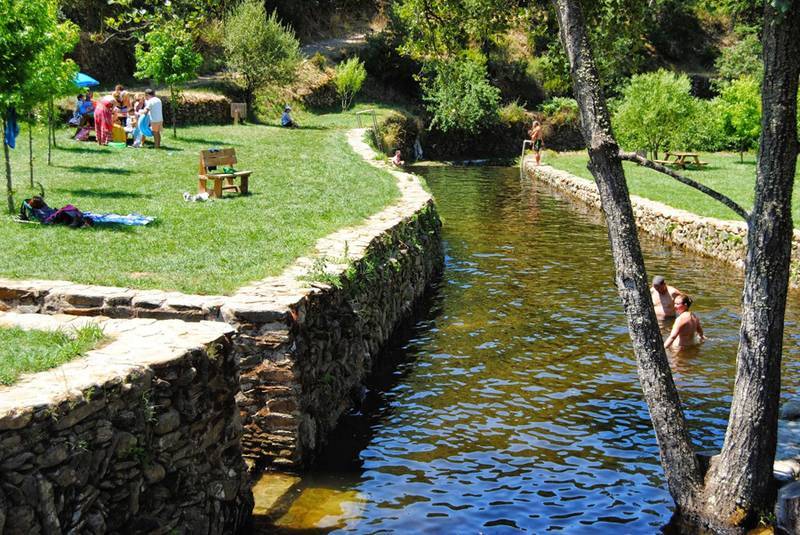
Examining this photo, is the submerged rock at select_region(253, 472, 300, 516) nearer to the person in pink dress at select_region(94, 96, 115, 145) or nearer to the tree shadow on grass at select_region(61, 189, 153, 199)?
the tree shadow on grass at select_region(61, 189, 153, 199)

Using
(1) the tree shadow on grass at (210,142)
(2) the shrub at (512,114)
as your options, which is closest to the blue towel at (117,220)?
(1) the tree shadow on grass at (210,142)

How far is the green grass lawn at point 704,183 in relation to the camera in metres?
23.6

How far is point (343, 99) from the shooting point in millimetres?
48312

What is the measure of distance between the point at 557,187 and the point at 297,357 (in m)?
27.1

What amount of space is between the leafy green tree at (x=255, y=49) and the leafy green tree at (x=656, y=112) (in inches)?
628

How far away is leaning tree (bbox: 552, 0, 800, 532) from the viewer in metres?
7.35

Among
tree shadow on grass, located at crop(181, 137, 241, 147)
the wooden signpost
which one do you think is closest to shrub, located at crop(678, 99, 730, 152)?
tree shadow on grass, located at crop(181, 137, 241, 147)

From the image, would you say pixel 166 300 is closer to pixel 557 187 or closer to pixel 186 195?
pixel 186 195

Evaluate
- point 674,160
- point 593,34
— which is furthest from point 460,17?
point 674,160

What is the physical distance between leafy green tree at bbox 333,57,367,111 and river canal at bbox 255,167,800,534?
2914cm

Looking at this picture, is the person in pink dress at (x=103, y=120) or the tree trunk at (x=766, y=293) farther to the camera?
the person in pink dress at (x=103, y=120)

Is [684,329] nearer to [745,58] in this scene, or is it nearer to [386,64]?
[745,58]

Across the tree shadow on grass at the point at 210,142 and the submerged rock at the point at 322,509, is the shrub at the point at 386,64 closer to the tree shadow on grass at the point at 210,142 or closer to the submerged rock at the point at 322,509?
the tree shadow on grass at the point at 210,142

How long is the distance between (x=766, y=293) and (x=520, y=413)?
4334 millimetres
